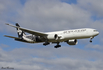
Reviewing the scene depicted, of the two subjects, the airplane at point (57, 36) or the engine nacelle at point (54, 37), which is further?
the engine nacelle at point (54, 37)

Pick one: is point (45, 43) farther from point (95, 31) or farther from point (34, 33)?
point (95, 31)

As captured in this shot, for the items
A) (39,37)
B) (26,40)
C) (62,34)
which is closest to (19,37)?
(26,40)

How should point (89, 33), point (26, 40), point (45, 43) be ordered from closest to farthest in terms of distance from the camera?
point (89, 33) < point (45, 43) < point (26, 40)

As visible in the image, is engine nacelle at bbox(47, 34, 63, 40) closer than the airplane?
No

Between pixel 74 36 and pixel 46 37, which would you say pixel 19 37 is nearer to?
pixel 46 37

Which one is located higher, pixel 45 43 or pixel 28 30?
pixel 28 30

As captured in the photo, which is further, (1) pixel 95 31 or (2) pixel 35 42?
(2) pixel 35 42

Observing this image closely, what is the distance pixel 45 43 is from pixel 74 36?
10.5 metres

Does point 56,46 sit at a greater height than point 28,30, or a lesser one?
lesser

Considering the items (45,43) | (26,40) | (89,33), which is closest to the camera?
(89,33)

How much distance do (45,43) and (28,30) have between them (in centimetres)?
761

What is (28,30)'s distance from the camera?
6550 cm

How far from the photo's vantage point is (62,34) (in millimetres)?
66250

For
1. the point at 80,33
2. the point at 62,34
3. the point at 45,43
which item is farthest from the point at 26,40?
the point at 80,33
